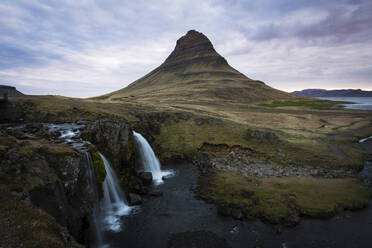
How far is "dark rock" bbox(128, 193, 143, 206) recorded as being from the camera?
26.1 meters

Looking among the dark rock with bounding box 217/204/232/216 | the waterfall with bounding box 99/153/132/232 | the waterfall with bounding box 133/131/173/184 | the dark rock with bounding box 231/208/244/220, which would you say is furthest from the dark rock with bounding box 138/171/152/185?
the dark rock with bounding box 231/208/244/220

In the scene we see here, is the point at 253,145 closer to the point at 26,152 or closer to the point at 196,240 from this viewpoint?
the point at 196,240

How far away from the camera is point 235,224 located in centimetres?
2244

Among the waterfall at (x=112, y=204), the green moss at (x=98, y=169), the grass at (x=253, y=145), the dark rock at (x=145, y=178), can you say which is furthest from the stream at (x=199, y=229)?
the grass at (x=253, y=145)

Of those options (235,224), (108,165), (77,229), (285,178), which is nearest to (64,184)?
(77,229)

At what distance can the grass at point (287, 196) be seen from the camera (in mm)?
23938

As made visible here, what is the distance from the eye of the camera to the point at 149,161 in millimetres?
38719

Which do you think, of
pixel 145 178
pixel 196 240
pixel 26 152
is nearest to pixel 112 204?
pixel 145 178

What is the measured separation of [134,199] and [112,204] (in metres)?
2.87

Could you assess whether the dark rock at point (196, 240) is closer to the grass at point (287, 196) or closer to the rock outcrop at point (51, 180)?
the grass at point (287, 196)

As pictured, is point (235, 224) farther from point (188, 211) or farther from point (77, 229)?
point (77, 229)

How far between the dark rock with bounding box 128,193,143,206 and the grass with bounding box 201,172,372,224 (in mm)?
8916

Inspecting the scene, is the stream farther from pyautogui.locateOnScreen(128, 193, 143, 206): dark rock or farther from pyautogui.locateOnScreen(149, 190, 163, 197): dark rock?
pyautogui.locateOnScreen(149, 190, 163, 197): dark rock

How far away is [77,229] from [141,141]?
23.7 meters
